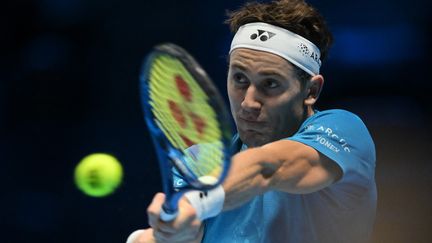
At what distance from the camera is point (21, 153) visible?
396 centimetres

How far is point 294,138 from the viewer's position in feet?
6.32

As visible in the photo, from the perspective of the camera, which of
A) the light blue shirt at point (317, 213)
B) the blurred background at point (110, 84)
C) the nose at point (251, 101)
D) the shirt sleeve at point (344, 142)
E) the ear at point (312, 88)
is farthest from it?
the blurred background at point (110, 84)

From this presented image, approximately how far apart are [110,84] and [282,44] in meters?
1.87

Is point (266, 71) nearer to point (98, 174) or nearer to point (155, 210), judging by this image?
point (155, 210)

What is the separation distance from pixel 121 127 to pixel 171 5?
68cm

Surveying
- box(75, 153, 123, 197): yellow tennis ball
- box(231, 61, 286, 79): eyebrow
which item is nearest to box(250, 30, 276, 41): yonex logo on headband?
box(231, 61, 286, 79): eyebrow

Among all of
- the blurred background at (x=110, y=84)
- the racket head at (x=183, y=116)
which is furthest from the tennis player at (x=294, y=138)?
the blurred background at (x=110, y=84)

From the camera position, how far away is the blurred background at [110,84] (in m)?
3.65

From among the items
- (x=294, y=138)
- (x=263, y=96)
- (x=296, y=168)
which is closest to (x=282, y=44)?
(x=263, y=96)

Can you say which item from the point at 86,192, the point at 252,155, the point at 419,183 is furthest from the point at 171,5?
the point at 252,155

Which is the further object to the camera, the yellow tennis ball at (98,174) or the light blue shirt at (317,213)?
the yellow tennis ball at (98,174)

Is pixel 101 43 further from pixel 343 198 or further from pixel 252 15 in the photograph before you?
pixel 343 198

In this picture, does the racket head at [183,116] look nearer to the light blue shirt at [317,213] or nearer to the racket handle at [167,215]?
the racket handle at [167,215]

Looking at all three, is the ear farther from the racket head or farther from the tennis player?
the racket head
